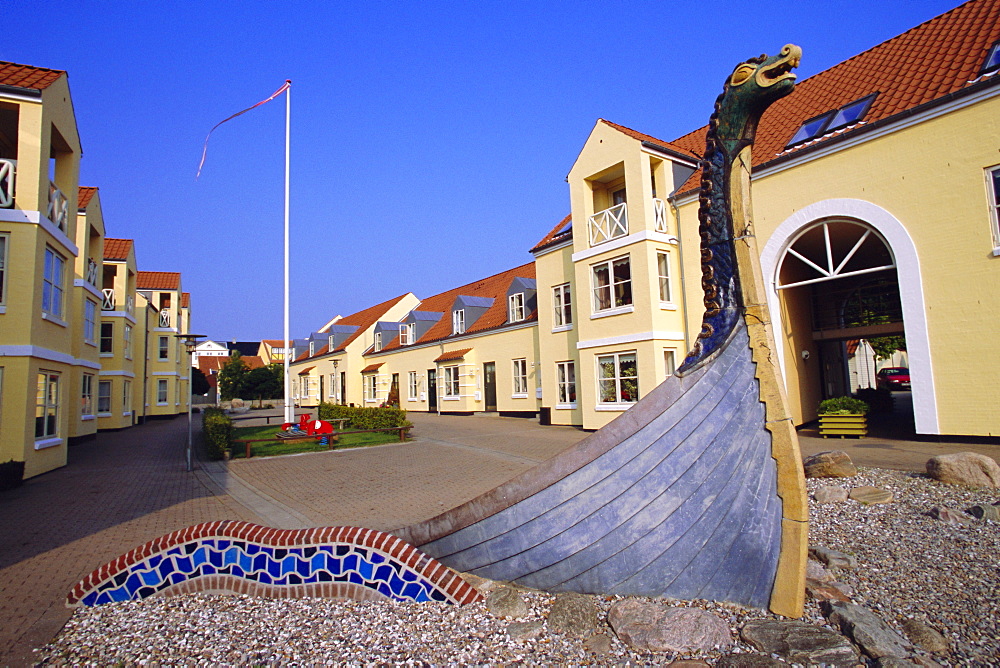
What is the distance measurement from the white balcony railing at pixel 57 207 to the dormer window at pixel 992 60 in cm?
1962

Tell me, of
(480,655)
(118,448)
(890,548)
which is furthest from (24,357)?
(890,548)

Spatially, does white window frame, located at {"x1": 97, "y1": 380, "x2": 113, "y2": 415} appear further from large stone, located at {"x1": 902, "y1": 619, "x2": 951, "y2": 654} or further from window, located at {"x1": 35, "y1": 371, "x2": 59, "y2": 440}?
large stone, located at {"x1": 902, "y1": 619, "x2": 951, "y2": 654}

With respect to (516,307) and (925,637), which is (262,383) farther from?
(925,637)

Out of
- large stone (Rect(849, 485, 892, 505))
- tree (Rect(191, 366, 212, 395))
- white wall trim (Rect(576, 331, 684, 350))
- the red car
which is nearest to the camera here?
large stone (Rect(849, 485, 892, 505))

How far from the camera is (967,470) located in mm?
7461

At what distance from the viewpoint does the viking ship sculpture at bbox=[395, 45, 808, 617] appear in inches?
157

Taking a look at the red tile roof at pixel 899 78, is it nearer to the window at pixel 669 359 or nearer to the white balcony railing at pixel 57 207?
the window at pixel 669 359

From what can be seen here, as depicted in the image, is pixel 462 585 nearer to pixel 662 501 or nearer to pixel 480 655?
pixel 480 655

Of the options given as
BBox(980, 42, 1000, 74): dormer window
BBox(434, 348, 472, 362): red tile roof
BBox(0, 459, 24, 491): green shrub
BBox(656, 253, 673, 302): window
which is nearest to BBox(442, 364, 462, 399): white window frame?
BBox(434, 348, 472, 362): red tile roof

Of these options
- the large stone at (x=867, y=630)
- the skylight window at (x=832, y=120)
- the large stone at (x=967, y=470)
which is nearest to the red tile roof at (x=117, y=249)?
the skylight window at (x=832, y=120)

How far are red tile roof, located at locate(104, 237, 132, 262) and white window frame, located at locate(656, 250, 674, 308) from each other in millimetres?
22715

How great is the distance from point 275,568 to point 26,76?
42.3 feet

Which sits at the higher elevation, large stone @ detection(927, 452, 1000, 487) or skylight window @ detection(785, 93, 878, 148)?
skylight window @ detection(785, 93, 878, 148)

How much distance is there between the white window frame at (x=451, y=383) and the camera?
92.8 ft
